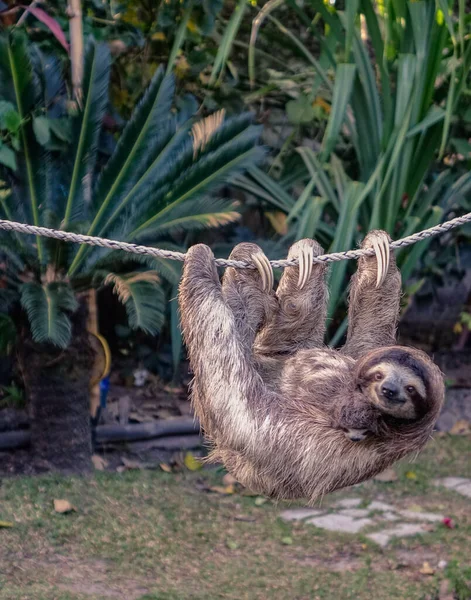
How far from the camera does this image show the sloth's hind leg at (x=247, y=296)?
388 centimetres

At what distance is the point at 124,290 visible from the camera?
5.90 m

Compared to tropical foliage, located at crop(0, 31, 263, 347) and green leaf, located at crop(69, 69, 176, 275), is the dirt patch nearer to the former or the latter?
tropical foliage, located at crop(0, 31, 263, 347)

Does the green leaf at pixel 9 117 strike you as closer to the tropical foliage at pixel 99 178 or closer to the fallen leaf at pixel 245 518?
the tropical foliage at pixel 99 178

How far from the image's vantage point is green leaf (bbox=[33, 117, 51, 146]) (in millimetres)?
5945

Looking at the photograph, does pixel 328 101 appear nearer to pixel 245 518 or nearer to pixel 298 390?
pixel 245 518

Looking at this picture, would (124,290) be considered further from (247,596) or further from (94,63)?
(247,596)

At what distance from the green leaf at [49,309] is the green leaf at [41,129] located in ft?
3.27

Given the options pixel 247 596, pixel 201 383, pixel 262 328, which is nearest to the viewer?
pixel 201 383

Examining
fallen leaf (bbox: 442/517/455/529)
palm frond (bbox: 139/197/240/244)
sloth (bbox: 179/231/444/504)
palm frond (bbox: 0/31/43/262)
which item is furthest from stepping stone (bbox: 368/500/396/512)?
palm frond (bbox: 0/31/43/262)

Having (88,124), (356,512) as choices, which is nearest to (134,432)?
(356,512)

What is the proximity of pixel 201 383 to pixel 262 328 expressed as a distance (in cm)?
72

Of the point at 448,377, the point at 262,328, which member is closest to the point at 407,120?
the point at 262,328

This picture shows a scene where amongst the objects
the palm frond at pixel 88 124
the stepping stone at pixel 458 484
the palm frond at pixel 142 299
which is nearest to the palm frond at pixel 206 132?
the palm frond at pixel 88 124

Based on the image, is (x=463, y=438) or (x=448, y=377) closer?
(x=463, y=438)
